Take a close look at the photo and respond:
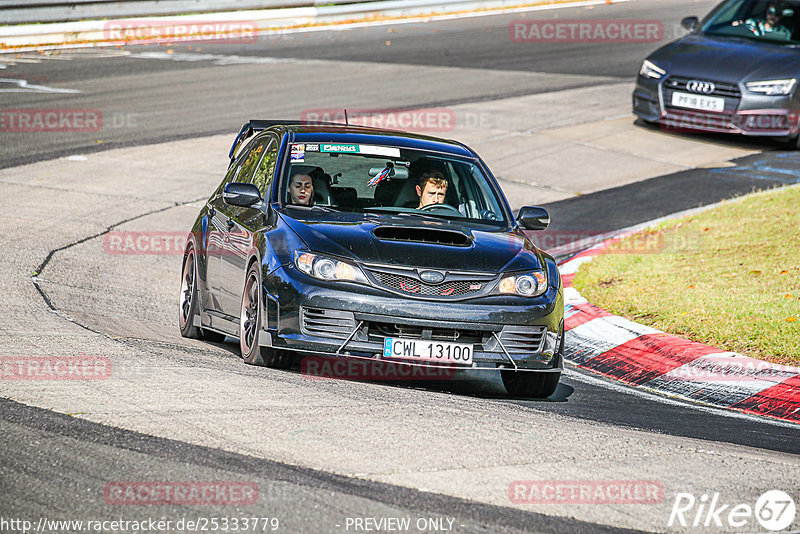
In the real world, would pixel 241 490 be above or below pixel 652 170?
above

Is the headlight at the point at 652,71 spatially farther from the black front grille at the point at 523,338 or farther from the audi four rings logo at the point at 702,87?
the black front grille at the point at 523,338

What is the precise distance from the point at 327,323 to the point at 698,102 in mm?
11353

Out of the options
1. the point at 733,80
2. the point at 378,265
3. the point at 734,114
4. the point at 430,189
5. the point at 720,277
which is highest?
the point at 430,189

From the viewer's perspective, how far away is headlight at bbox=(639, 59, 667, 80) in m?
17.8

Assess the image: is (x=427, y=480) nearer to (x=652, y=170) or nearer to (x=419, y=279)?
(x=419, y=279)

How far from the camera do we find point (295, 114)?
61.9 ft

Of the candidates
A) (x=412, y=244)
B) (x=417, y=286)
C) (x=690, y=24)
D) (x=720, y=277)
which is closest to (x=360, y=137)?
(x=412, y=244)

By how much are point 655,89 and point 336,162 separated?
31.8 ft

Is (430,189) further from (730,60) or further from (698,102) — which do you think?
(730,60)

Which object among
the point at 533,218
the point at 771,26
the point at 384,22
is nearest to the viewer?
the point at 533,218

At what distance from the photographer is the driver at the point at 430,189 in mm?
8734

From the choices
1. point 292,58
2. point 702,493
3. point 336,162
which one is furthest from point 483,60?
point 702,493

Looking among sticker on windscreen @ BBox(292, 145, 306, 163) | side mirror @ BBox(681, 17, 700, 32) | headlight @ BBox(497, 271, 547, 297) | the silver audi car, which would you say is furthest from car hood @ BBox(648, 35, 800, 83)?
headlight @ BBox(497, 271, 547, 297)

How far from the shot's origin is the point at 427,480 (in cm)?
530
